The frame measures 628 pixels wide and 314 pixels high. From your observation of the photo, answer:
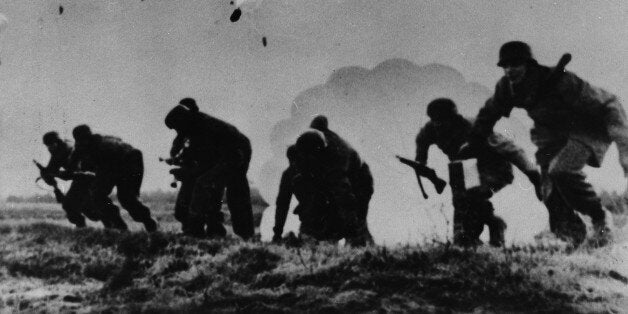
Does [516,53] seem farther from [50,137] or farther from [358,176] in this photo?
[50,137]

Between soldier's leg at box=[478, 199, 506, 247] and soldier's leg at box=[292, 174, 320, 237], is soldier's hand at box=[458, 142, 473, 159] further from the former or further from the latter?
soldier's leg at box=[292, 174, 320, 237]

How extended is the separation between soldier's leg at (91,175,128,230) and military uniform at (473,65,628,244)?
17.6 feet

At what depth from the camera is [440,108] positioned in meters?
7.36

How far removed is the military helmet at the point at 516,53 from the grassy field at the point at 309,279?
6.36ft

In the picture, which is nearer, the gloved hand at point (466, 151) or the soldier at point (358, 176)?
the gloved hand at point (466, 151)

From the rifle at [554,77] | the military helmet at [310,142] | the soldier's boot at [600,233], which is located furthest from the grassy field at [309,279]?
the rifle at [554,77]

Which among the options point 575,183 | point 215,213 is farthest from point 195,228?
point 575,183

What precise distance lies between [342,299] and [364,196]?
3.83 m

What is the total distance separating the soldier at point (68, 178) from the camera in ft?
29.6

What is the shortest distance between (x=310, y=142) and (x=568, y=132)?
295 centimetres

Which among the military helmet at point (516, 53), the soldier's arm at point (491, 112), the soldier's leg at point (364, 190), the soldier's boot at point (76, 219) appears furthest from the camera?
the soldier's boot at point (76, 219)

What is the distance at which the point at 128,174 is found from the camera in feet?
28.2

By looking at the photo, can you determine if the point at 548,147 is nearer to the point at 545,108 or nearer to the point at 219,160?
the point at 545,108

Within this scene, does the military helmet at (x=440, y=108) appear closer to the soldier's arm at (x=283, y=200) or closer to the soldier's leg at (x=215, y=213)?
the soldier's arm at (x=283, y=200)
